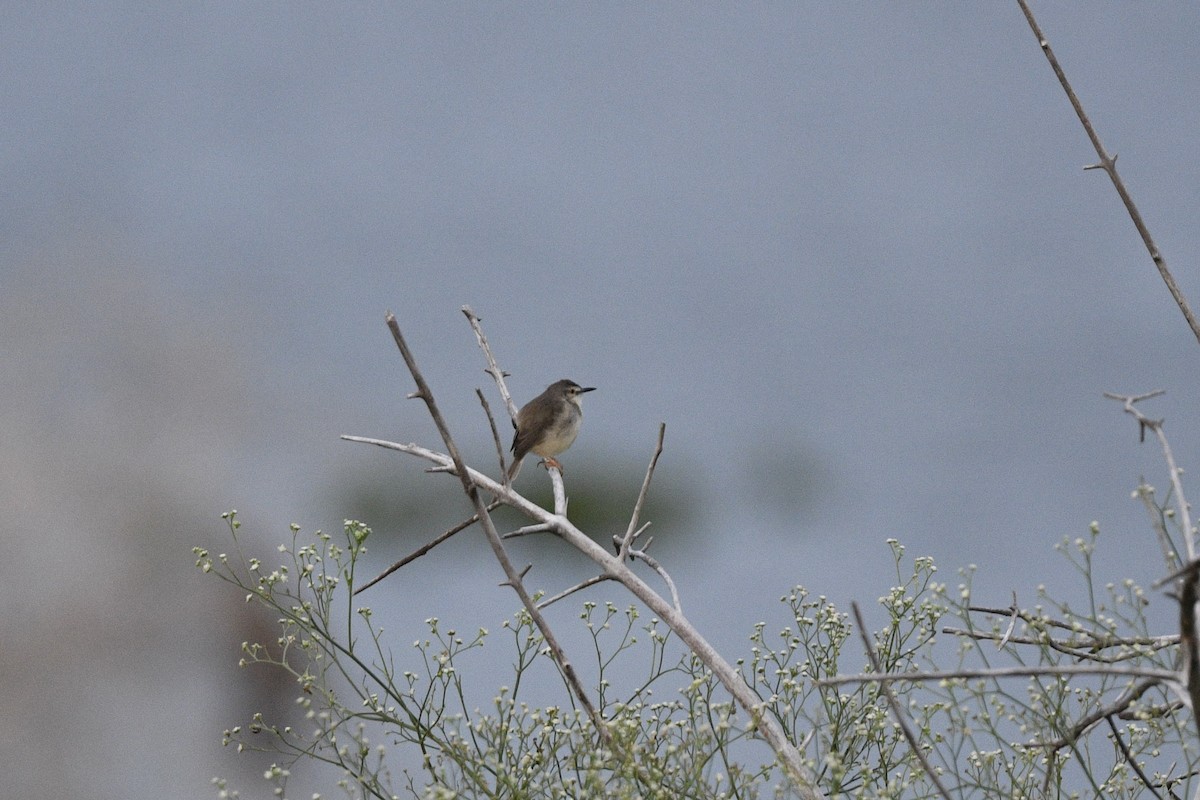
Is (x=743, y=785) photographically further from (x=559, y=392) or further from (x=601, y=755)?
(x=559, y=392)

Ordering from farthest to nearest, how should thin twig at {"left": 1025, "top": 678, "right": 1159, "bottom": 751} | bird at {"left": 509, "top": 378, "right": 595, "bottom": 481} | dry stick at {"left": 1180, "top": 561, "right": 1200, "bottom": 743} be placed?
bird at {"left": 509, "top": 378, "right": 595, "bottom": 481} < thin twig at {"left": 1025, "top": 678, "right": 1159, "bottom": 751} < dry stick at {"left": 1180, "top": 561, "right": 1200, "bottom": 743}

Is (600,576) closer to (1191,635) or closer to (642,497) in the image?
(642,497)

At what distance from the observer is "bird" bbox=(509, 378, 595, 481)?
4.05 metres

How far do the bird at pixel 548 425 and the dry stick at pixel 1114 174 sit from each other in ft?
6.85

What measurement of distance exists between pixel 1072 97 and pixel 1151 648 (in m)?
0.93

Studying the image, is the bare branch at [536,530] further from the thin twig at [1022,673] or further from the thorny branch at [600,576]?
the thin twig at [1022,673]

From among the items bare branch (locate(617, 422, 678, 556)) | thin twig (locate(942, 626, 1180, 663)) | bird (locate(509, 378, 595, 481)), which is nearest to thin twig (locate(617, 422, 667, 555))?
bare branch (locate(617, 422, 678, 556))

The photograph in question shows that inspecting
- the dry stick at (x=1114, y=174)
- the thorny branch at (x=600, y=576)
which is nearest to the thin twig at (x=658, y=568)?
the thorny branch at (x=600, y=576)

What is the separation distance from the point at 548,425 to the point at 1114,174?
2.21 meters

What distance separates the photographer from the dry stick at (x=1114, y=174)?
7.02ft

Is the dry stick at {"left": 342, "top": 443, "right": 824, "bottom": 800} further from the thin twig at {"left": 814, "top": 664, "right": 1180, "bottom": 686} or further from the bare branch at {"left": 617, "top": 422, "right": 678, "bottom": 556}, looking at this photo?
the thin twig at {"left": 814, "top": 664, "right": 1180, "bottom": 686}

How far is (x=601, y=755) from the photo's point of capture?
2043 mm

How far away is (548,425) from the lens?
13.4 feet

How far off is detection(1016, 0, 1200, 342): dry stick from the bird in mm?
2087
